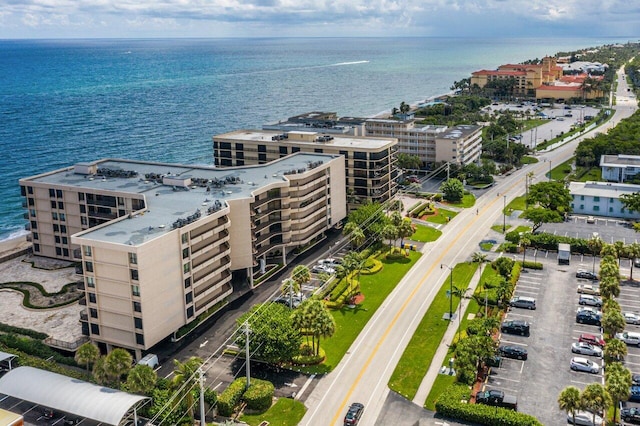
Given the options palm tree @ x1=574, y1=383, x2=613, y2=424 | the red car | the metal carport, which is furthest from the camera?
the red car

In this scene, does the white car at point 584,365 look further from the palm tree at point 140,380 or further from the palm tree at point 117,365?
the palm tree at point 117,365

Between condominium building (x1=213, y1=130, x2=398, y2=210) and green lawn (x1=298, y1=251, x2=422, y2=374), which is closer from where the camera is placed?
green lawn (x1=298, y1=251, x2=422, y2=374)

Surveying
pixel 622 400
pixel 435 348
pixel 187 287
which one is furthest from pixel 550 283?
pixel 187 287

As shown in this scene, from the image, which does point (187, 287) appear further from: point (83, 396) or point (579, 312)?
point (579, 312)

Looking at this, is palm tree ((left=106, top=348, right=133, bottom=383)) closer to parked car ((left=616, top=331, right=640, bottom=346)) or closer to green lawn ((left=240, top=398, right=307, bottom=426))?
green lawn ((left=240, top=398, right=307, bottom=426))

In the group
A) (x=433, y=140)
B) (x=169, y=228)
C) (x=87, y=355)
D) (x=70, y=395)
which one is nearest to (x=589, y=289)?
(x=169, y=228)

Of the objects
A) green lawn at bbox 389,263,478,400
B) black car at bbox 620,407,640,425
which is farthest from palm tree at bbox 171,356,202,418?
black car at bbox 620,407,640,425
